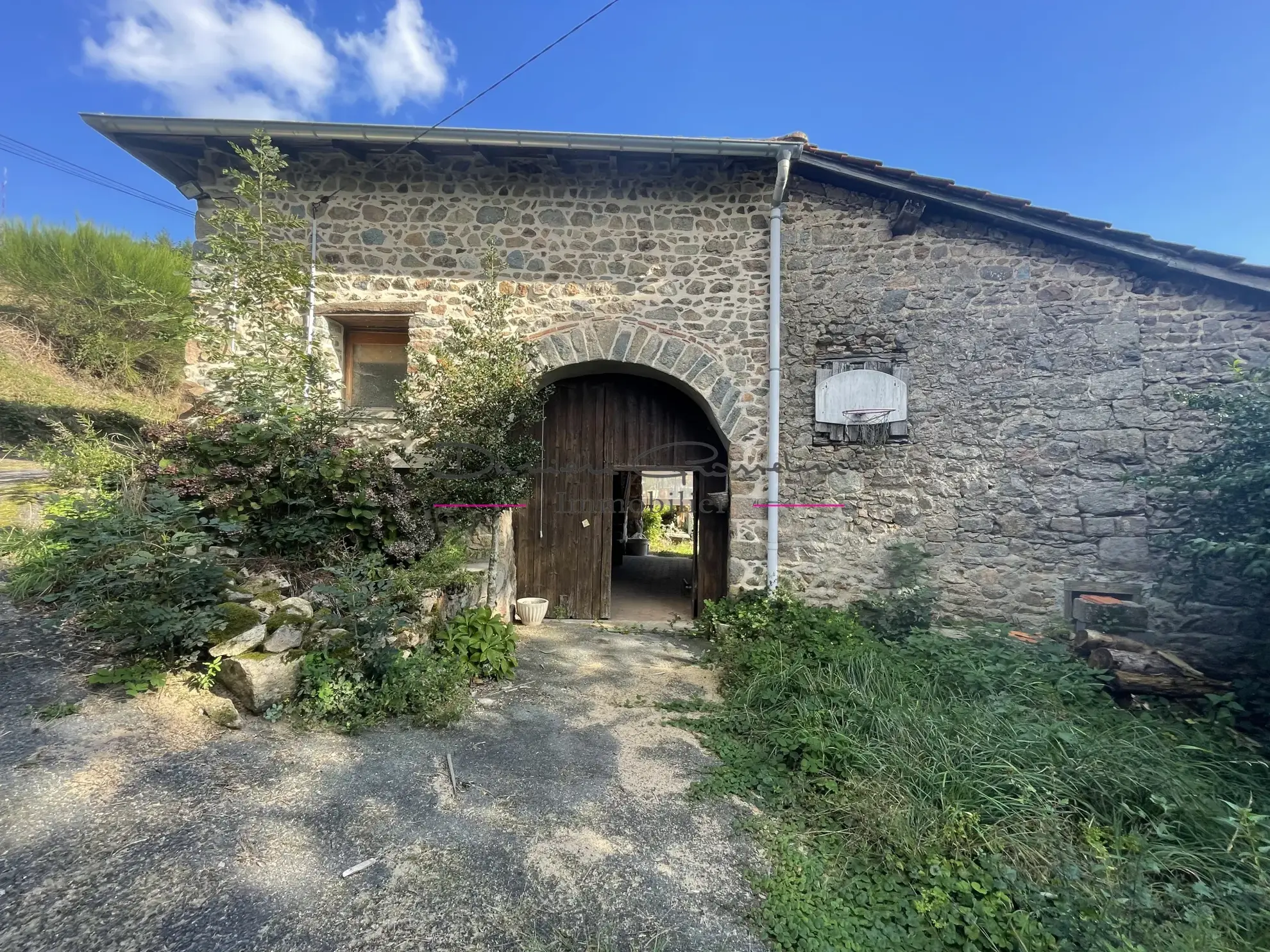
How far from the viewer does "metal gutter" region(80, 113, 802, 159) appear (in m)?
4.82

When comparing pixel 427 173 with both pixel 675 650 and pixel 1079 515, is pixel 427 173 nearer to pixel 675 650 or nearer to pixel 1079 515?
pixel 675 650

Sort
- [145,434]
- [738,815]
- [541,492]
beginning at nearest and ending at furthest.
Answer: [738,815] → [145,434] → [541,492]

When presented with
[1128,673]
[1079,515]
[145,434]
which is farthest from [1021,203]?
[145,434]

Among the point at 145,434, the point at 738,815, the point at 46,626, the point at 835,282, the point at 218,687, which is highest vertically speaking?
the point at 835,282

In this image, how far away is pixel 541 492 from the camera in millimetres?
6047

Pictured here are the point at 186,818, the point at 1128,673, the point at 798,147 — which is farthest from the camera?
the point at 798,147

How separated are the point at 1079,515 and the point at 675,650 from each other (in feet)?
13.1

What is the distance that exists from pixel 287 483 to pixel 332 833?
2.87 meters

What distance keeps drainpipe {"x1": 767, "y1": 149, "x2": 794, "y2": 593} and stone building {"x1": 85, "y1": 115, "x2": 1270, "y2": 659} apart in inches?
3.0

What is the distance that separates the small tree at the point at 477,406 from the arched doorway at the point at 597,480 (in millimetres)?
750

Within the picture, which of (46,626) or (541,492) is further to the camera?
(541,492)

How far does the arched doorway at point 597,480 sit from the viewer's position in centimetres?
596

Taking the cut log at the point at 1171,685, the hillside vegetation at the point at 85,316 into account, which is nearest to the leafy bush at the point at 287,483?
the cut log at the point at 1171,685

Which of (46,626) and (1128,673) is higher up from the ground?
(46,626)
